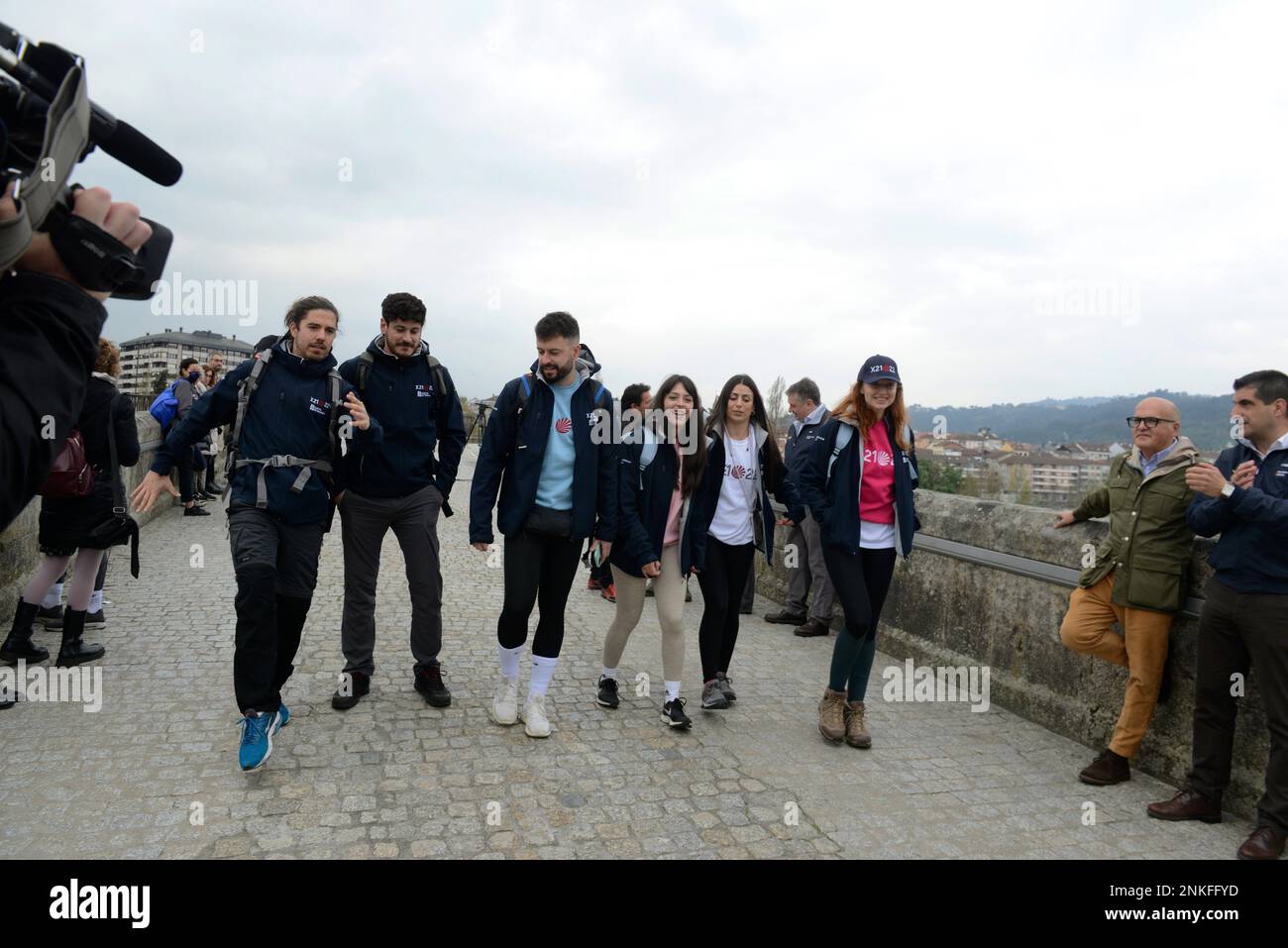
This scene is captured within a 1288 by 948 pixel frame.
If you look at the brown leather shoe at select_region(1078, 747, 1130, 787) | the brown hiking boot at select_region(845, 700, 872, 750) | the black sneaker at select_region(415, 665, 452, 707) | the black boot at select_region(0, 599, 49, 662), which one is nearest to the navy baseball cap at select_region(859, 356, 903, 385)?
the brown hiking boot at select_region(845, 700, 872, 750)

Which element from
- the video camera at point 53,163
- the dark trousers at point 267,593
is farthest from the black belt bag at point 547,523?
the video camera at point 53,163

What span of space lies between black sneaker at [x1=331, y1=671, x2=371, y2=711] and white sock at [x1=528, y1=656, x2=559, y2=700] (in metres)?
1.06

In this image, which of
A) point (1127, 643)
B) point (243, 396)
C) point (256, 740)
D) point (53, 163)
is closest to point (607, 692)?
point (256, 740)

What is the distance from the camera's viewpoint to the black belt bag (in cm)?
467

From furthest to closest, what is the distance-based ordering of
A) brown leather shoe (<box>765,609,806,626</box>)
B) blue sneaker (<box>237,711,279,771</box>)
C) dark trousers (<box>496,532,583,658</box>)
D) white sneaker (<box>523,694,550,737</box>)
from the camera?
1. brown leather shoe (<box>765,609,806,626</box>)
2. dark trousers (<box>496,532,583,658</box>)
3. white sneaker (<box>523,694,550,737</box>)
4. blue sneaker (<box>237,711,279,771</box>)

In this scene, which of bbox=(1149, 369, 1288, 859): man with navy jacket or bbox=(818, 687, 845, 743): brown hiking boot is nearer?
bbox=(1149, 369, 1288, 859): man with navy jacket

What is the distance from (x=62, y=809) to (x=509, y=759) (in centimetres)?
188

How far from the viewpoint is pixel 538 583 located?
4.88m

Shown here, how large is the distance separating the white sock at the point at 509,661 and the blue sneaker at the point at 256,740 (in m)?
1.23

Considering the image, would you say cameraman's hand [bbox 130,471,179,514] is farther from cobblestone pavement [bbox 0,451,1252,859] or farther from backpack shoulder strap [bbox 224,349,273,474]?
cobblestone pavement [bbox 0,451,1252,859]

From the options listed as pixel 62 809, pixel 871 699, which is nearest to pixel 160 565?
pixel 62 809

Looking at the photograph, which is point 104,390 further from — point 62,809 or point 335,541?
point 335,541

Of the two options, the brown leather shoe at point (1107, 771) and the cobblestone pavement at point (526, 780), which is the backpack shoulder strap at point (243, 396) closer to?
the cobblestone pavement at point (526, 780)

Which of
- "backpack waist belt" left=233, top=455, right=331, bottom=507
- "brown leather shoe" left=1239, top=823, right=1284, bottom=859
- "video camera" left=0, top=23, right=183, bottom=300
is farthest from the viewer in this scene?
"backpack waist belt" left=233, top=455, right=331, bottom=507
